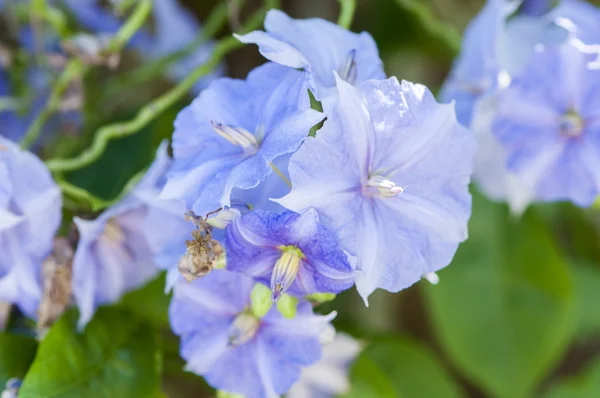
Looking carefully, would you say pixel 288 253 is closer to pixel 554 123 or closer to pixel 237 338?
pixel 237 338

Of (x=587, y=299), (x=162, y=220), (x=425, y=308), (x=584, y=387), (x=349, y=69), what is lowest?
(x=425, y=308)

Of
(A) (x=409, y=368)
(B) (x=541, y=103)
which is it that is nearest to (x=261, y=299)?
(B) (x=541, y=103)

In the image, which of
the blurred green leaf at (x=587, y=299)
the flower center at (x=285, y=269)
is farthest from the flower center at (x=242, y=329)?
the blurred green leaf at (x=587, y=299)

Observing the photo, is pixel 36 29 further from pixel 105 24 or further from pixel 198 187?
pixel 198 187

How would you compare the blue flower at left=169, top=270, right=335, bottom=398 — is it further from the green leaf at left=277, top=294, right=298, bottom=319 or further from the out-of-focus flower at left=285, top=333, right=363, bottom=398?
the out-of-focus flower at left=285, top=333, right=363, bottom=398

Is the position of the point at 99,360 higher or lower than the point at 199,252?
lower

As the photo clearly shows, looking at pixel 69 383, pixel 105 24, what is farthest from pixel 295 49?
pixel 105 24
